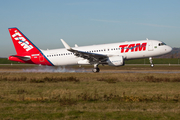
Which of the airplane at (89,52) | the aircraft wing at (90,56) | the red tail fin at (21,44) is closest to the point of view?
the aircraft wing at (90,56)

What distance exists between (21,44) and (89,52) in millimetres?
12302

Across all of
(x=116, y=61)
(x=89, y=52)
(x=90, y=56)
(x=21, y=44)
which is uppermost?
(x=21, y=44)

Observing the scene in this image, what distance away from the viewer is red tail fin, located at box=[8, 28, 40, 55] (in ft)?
137

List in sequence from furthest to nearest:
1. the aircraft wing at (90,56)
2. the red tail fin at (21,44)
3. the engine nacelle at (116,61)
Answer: the red tail fin at (21,44), the aircraft wing at (90,56), the engine nacelle at (116,61)

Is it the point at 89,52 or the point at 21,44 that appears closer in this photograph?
the point at 89,52

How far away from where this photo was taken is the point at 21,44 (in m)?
41.9

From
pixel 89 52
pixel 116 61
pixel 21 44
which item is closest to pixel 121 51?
pixel 116 61

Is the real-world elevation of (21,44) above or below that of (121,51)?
above

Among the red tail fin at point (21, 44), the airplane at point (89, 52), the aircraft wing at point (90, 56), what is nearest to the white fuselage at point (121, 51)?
the airplane at point (89, 52)

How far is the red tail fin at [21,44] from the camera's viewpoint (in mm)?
41906

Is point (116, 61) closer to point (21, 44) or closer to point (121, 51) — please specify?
point (121, 51)

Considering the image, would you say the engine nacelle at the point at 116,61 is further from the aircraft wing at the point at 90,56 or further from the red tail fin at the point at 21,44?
the red tail fin at the point at 21,44

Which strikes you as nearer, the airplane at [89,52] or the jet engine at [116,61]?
the jet engine at [116,61]

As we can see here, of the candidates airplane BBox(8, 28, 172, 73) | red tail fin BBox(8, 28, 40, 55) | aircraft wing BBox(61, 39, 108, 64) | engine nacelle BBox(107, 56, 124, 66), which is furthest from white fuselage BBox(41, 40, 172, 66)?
red tail fin BBox(8, 28, 40, 55)
